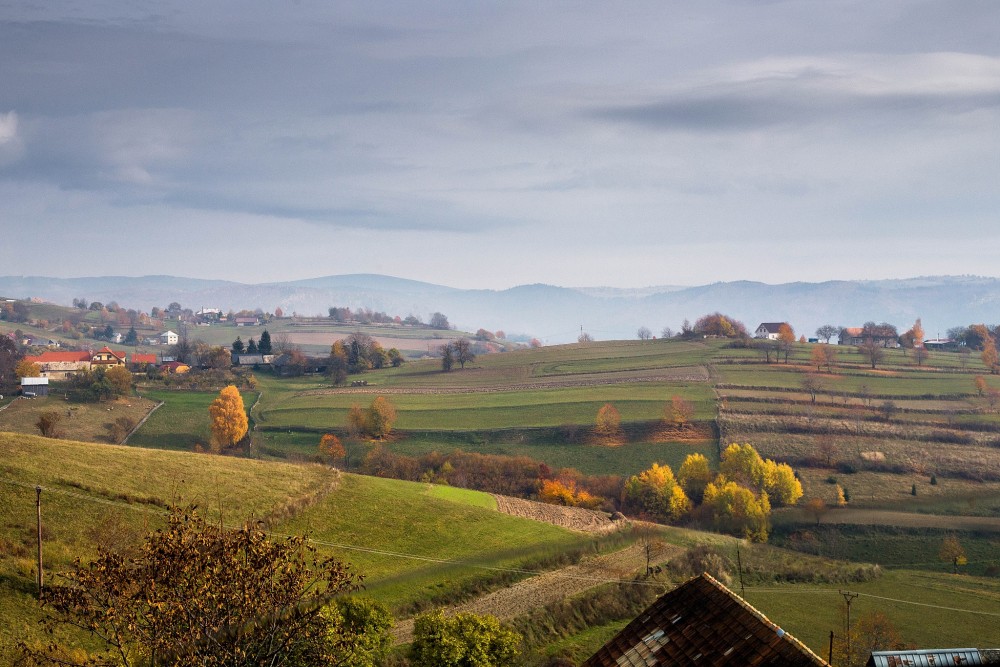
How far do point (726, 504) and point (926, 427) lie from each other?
30518mm

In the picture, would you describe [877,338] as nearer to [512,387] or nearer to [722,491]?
[512,387]

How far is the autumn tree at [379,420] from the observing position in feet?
291

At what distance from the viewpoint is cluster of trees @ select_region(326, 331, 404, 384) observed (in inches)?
4908

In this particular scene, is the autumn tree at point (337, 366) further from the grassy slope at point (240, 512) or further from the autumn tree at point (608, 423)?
the grassy slope at point (240, 512)

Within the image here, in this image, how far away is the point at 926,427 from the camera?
77.9 m

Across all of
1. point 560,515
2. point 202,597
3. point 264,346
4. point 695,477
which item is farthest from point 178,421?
point 202,597

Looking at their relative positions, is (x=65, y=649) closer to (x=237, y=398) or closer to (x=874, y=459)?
(x=874, y=459)

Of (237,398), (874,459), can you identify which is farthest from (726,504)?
(237,398)

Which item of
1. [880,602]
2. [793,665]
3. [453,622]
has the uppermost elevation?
[793,665]

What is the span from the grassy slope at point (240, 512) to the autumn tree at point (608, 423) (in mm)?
29959

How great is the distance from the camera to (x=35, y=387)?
9694cm

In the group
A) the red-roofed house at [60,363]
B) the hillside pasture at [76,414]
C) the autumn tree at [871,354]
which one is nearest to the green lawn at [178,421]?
the hillside pasture at [76,414]

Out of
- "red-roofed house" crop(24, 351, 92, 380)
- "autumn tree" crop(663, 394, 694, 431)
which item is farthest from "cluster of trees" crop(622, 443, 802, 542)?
"red-roofed house" crop(24, 351, 92, 380)

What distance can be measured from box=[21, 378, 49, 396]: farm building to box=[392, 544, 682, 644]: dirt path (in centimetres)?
8244
